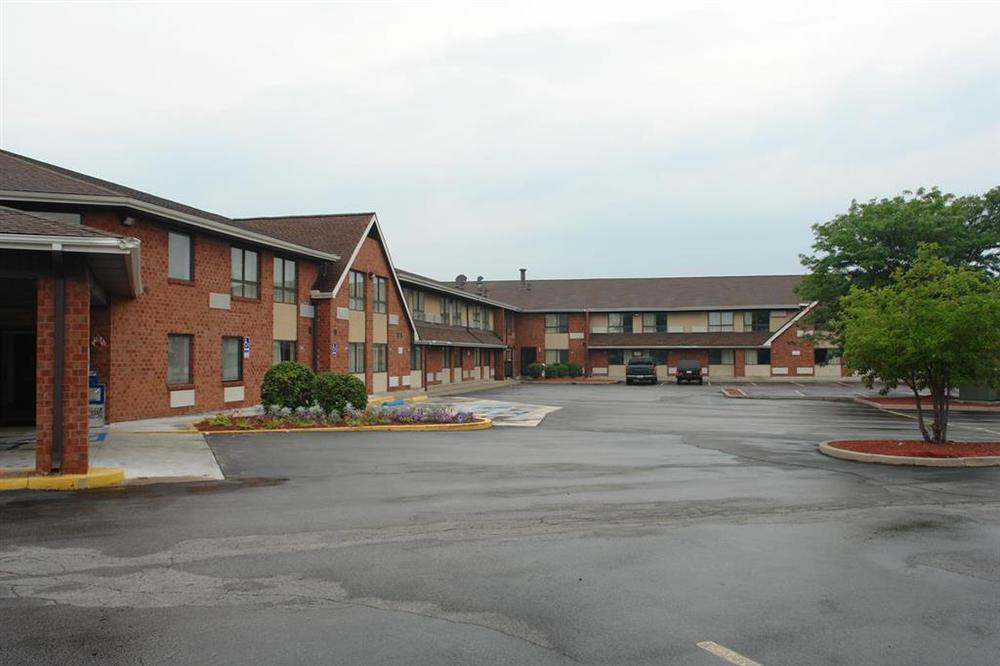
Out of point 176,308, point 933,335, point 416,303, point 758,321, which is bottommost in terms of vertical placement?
point 933,335

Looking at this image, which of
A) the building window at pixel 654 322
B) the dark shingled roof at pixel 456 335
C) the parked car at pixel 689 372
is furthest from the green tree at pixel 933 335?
the building window at pixel 654 322

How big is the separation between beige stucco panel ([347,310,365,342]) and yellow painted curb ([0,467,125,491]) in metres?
19.5

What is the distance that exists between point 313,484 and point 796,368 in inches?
1975

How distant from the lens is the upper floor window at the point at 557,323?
60.0 metres

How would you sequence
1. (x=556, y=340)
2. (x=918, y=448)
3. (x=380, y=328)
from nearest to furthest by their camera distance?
(x=918, y=448) → (x=380, y=328) → (x=556, y=340)

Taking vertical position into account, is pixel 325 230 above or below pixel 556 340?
above

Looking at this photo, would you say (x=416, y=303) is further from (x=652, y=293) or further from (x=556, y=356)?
(x=652, y=293)

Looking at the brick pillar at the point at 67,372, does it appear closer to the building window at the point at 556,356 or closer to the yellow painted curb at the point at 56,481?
the yellow painted curb at the point at 56,481

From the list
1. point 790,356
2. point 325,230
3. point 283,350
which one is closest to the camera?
point 283,350

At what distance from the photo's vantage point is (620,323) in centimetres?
5944

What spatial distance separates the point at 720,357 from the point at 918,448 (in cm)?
4317

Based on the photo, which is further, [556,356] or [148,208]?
[556,356]

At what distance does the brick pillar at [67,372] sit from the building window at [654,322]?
5118 cm

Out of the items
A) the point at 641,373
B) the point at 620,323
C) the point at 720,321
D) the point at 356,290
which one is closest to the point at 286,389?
the point at 356,290
